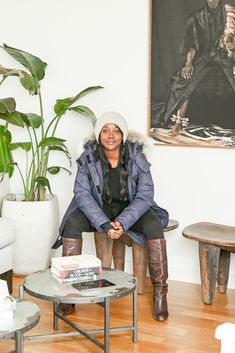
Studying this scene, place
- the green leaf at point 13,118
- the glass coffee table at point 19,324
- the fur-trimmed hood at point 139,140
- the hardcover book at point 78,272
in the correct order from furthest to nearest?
the green leaf at point 13,118 → the fur-trimmed hood at point 139,140 → the hardcover book at point 78,272 → the glass coffee table at point 19,324

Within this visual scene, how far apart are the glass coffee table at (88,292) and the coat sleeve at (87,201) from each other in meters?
0.55

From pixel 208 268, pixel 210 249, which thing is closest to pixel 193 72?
pixel 210 249

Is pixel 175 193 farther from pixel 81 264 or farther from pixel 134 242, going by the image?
pixel 81 264

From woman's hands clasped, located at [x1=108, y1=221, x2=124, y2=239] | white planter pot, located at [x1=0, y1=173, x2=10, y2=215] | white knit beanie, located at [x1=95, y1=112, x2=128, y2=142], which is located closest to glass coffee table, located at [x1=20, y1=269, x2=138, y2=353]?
woman's hands clasped, located at [x1=108, y1=221, x2=124, y2=239]

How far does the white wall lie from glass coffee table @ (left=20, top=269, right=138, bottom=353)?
47.8 inches

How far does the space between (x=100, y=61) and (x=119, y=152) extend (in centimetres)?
82

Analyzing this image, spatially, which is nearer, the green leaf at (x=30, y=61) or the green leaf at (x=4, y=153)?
the green leaf at (x=4, y=153)

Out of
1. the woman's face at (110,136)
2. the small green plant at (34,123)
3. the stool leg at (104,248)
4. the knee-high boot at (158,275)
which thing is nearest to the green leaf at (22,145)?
the small green plant at (34,123)

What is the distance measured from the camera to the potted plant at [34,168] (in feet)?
13.9

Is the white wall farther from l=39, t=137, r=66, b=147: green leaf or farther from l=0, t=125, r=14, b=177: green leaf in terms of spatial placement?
l=0, t=125, r=14, b=177: green leaf

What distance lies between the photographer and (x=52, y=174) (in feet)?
14.9

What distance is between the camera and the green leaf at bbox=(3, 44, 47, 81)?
4.26 m

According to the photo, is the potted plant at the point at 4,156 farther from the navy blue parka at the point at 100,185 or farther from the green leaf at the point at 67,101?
the navy blue parka at the point at 100,185

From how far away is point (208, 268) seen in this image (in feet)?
12.3
